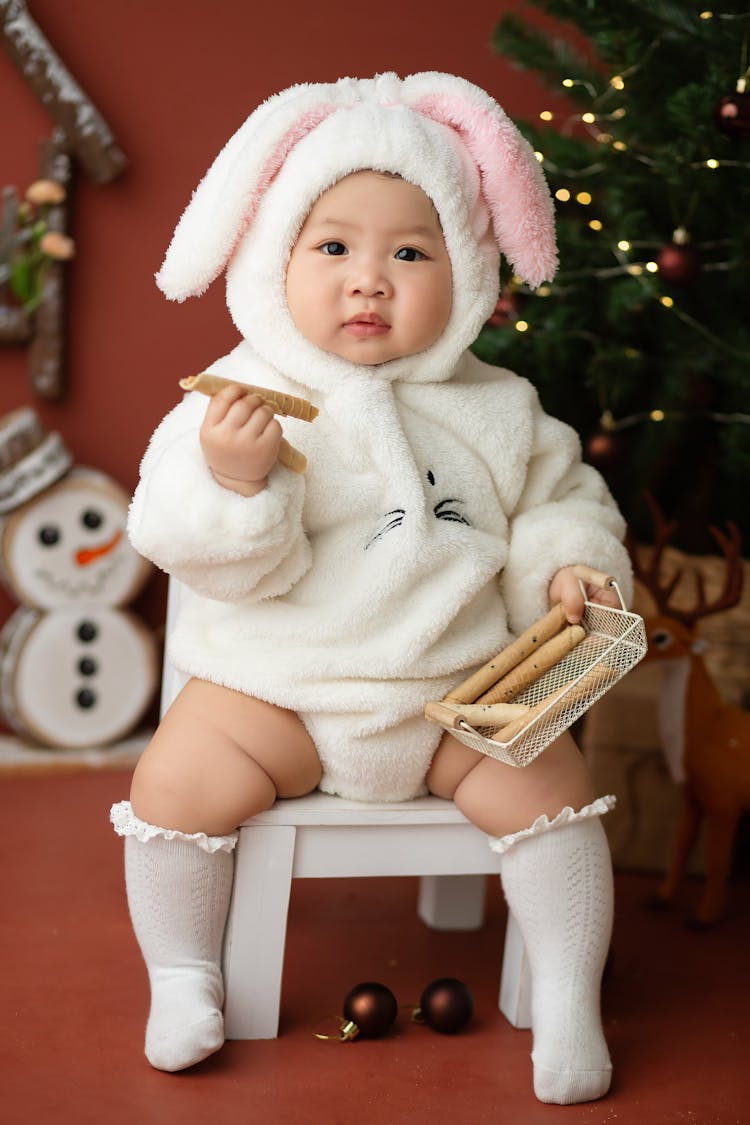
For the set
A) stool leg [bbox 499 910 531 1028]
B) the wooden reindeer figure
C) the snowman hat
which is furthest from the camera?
the snowman hat

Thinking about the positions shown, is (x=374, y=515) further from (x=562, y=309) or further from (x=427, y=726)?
(x=562, y=309)

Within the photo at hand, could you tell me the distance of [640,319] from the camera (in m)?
1.94

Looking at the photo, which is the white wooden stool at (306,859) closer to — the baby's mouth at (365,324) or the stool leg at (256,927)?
the stool leg at (256,927)

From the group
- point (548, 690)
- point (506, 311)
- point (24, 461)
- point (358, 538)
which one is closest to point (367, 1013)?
point (548, 690)

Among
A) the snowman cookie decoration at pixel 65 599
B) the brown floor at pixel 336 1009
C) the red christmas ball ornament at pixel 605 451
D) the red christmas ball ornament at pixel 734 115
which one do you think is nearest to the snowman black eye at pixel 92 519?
the snowman cookie decoration at pixel 65 599

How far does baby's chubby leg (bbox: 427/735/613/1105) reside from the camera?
1210 millimetres

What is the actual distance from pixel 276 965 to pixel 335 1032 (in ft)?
0.34

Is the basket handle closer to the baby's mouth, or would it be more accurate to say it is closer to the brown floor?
the baby's mouth

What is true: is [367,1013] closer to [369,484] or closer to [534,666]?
[534,666]

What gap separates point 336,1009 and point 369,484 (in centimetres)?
56

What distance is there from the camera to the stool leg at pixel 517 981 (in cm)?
134

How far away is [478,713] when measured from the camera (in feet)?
3.88

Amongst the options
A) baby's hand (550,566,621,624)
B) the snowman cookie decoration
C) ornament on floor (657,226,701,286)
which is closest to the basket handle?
baby's hand (550,566,621,624)

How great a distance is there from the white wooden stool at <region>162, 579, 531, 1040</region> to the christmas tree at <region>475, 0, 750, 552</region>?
0.78 meters
